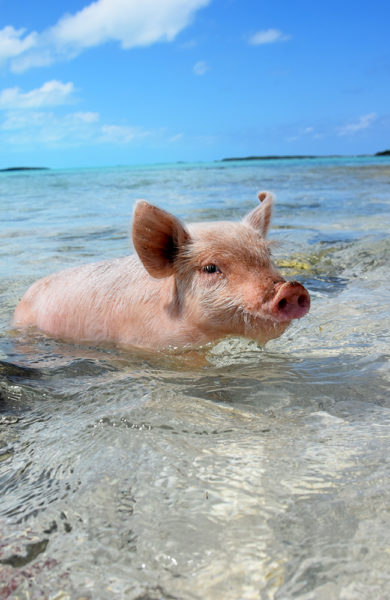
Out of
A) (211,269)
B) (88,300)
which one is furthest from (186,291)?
(88,300)

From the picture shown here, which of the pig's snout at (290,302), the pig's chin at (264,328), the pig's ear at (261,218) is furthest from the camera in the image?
the pig's ear at (261,218)

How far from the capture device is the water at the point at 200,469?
1.60 meters

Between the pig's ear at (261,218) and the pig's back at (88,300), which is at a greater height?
the pig's ear at (261,218)

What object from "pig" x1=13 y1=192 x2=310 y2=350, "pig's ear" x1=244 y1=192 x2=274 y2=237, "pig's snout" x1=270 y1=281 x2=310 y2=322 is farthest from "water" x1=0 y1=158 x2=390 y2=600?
"pig's ear" x1=244 y1=192 x2=274 y2=237

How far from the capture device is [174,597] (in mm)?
1521

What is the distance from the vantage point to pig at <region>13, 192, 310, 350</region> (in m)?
3.40

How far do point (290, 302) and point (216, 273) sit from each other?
680 millimetres

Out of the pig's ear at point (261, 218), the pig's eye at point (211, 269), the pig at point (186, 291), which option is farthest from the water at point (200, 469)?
the pig's ear at point (261, 218)

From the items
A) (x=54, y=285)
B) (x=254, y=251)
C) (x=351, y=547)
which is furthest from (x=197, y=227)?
(x=351, y=547)

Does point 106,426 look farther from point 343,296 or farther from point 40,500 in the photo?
point 343,296

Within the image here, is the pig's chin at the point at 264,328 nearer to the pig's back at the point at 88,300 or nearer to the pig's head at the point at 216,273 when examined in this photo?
the pig's head at the point at 216,273

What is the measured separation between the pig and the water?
20 centimetres

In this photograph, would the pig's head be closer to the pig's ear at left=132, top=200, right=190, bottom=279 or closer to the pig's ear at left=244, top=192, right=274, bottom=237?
the pig's ear at left=132, top=200, right=190, bottom=279

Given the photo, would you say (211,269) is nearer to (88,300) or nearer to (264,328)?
(264,328)
